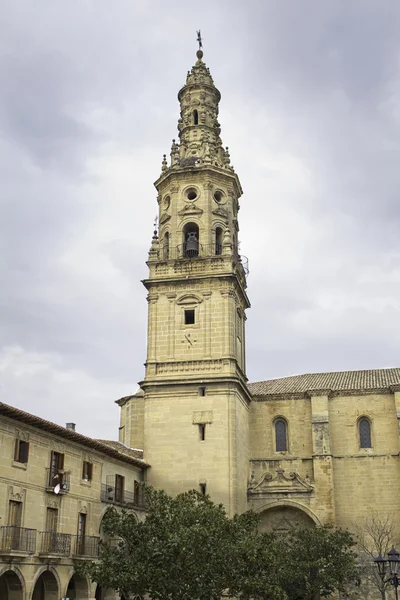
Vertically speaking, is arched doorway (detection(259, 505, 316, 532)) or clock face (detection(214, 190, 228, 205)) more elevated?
clock face (detection(214, 190, 228, 205))

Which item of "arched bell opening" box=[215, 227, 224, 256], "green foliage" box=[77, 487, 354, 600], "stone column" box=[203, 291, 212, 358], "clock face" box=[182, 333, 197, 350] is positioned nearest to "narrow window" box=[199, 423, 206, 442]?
"stone column" box=[203, 291, 212, 358]

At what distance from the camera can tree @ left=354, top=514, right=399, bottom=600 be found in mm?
36344

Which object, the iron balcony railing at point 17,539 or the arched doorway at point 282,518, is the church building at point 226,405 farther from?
the iron balcony railing at point 17,539

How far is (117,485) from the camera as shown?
32875 millimetres

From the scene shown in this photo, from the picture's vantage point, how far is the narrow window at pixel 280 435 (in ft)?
134

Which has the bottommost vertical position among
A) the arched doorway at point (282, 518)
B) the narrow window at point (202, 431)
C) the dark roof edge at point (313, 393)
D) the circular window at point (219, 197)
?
the arched doorway at point (282, 518)

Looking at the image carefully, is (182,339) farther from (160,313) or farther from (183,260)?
(183,260)

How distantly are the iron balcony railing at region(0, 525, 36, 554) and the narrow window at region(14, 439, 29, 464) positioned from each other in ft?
7.48

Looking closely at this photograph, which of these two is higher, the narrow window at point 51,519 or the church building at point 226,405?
the church building at point 226,405

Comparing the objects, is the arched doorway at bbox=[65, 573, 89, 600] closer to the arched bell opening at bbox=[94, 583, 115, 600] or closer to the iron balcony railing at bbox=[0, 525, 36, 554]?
the arched bell opening at bbox=[94, 583, 115, 600]

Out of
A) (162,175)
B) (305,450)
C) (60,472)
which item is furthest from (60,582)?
(162,175)

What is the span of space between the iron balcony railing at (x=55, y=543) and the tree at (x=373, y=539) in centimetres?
1651

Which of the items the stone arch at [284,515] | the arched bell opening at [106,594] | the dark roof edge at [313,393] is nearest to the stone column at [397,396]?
the dark roof edge at [313,393]

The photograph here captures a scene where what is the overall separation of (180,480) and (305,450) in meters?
8.02
